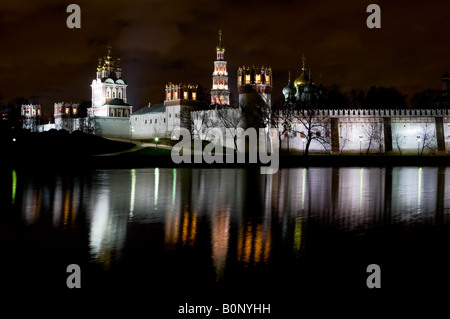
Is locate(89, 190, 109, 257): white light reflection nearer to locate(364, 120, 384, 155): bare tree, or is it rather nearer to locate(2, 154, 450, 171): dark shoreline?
locate(2, 154, 450, 171): dark shoreline

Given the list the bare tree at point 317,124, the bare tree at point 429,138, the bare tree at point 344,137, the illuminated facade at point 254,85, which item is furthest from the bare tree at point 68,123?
the bare tree at point 429,138

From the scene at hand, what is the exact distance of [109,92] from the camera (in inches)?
3150

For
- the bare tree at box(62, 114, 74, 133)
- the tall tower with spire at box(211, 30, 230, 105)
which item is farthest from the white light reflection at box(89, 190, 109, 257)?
the bare tree at box(62, 114, 74, 133)

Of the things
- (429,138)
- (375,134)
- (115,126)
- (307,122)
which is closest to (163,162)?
(307,122)

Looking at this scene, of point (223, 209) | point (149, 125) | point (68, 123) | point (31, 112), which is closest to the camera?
point (223, 209)

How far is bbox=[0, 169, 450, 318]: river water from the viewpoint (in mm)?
6523

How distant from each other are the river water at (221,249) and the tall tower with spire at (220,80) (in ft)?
178

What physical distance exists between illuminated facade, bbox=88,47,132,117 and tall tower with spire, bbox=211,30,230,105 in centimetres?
1414

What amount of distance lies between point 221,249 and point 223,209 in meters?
4.38

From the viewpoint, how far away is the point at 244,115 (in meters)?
49.3

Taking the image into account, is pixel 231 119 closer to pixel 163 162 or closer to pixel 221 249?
pixel 163 162

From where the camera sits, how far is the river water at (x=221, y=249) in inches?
257
